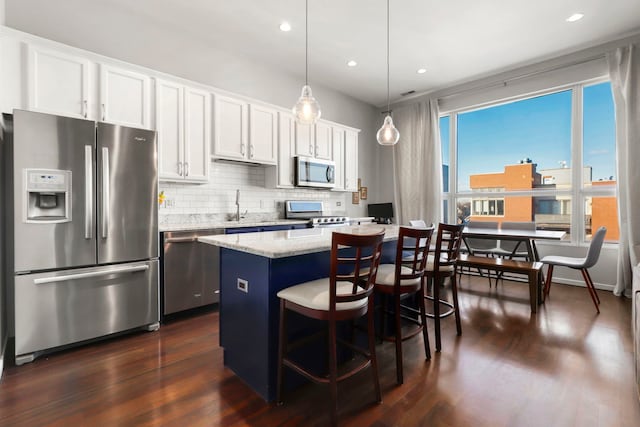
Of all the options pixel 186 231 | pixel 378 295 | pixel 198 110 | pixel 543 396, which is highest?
pixel 198 110

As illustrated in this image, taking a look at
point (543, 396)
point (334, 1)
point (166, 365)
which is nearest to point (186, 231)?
point (166, 365)

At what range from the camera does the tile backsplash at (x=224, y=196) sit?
12.1 ft

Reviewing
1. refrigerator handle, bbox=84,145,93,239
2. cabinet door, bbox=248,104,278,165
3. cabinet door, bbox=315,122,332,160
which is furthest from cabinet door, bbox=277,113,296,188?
refrigerator handle, bbox=84,145,93,239

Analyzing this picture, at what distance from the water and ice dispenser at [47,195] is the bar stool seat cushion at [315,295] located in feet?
6.21

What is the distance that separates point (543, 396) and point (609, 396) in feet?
1.25

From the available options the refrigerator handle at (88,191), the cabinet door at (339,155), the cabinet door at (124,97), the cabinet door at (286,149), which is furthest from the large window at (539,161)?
the refrigerator handle at (88,191)

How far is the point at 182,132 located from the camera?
3.39 meters

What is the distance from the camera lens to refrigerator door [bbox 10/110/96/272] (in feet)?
7.19

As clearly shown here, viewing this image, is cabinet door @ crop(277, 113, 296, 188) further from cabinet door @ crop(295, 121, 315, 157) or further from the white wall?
the white wall

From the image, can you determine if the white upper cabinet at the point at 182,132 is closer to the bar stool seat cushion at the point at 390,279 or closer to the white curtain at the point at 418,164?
the bar stool seat cushion at the point at 390,279

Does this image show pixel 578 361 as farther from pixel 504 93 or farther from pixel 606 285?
pixel 504 93

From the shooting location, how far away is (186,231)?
3076 millimetres

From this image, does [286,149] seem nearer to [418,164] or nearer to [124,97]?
[124,97]

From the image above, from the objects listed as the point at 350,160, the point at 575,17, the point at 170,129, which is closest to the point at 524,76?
the point at 575,17
